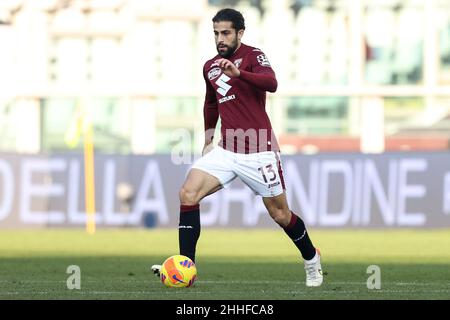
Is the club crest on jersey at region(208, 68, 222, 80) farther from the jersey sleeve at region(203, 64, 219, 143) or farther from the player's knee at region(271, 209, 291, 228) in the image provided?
the player's knee at region(271, 209, 291, 228)

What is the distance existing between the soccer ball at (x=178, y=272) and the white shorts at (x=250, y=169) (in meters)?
0.80

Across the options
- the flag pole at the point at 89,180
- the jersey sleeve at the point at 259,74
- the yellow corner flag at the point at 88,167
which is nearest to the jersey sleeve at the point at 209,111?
the jersey sleeve at the point at 259,74

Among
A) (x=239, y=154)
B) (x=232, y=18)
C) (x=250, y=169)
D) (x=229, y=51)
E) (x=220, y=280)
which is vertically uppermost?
(x=232, y=18)

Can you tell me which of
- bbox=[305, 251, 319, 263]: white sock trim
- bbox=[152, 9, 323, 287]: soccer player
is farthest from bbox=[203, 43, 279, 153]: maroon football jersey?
bbox=[305, 251, 319, 263]: white sock trim

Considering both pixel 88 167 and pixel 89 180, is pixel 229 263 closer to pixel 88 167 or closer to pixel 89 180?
pixel 89 180

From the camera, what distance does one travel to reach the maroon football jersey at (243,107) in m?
11.3

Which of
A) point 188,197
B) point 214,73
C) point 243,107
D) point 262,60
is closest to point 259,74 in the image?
point 262,60

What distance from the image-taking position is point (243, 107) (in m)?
11.4

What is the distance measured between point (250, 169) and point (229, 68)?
108 centimetres

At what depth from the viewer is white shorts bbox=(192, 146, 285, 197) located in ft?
37.2

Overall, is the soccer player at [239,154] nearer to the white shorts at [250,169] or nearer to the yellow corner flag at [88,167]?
the white shorts at [250,169]

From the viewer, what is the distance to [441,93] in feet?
120

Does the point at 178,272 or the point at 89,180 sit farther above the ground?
the point at 89,180

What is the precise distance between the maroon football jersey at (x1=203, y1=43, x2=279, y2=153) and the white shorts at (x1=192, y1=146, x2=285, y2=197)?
73 millimetres
